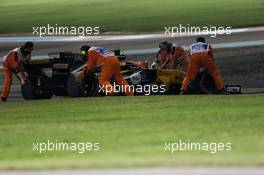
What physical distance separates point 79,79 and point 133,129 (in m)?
6.26

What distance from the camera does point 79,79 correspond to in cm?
1861

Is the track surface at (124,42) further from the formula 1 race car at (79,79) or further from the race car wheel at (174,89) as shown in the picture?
the race car wheel at (174,89)

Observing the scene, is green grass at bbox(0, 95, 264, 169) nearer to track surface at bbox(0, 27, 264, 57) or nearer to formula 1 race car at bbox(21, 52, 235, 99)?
formula 1 race car at bbox(21, 52, 235, 99)

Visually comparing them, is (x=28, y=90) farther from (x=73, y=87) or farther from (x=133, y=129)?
(x=133, y=129)

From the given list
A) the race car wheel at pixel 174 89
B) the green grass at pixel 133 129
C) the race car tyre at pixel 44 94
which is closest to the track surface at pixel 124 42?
the race car tyre at pixel 44 94

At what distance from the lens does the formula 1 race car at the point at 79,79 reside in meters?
18.4

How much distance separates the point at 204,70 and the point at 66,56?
337 cm

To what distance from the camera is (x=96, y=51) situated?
18.4 m

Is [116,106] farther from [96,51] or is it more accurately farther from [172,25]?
[172,25]

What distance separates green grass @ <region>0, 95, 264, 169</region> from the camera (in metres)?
9.47
